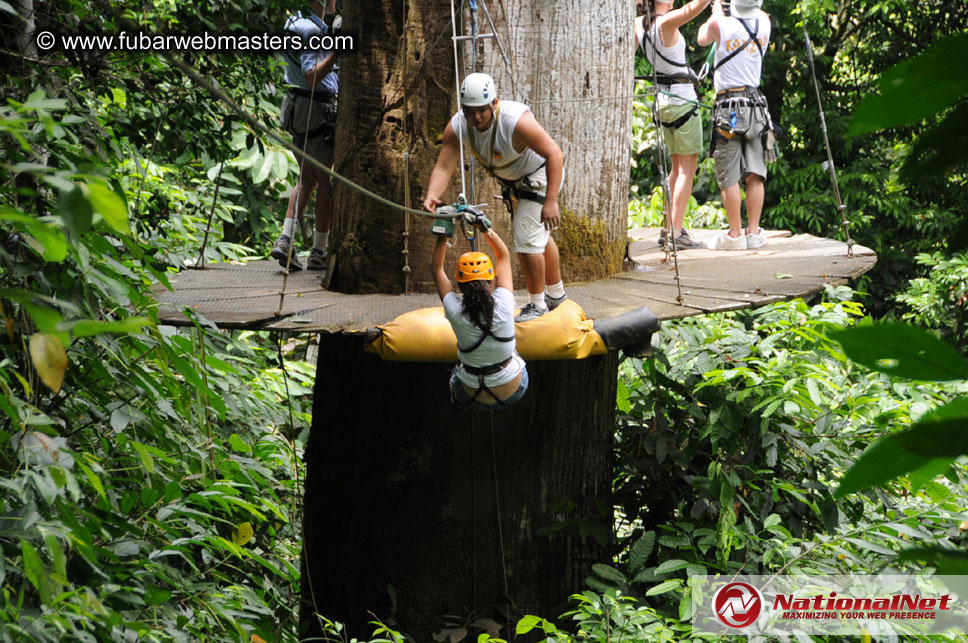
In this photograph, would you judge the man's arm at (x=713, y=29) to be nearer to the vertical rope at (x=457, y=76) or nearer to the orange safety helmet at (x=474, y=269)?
the vertical rope at (x=457, y=76)

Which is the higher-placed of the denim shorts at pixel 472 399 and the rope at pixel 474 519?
the denim shorts at pixel 472 399

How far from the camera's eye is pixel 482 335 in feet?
12.2

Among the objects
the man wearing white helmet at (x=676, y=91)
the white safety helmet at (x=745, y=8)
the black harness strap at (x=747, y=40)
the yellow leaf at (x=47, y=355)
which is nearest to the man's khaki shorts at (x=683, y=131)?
the man wearing white helmet at (x=676, y=91)

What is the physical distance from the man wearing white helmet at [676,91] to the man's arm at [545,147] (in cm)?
221

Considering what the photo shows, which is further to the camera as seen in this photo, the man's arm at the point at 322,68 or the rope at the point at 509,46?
the man's arm at the point at 322,68

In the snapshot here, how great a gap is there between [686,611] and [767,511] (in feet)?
3.73

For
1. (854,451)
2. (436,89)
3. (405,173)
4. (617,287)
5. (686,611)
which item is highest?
(436,89)

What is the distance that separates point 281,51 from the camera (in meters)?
5.06

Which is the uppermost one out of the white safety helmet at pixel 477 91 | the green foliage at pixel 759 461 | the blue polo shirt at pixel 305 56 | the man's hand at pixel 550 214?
the blue polo shirt at pixel 305 56

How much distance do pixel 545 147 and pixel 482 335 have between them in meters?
0.96

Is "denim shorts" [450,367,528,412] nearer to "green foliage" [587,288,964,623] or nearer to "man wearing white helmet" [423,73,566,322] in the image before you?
"man wearing white helmet" [423,73,566,322]

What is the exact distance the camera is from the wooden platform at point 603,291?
393 cm

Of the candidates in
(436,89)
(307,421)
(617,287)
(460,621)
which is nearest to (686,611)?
(460,621)

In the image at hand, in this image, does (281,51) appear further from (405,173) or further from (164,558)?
(164,558)
